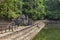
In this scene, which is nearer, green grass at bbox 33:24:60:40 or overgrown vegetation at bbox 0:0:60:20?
overgrown vegetation at bbox 0:0:60:20

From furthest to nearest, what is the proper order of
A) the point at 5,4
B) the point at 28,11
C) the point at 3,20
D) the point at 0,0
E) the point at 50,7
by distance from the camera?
the point at 50,7, the point at 28,11, the point at 3,20, the point at 5,4, the point at 0,0

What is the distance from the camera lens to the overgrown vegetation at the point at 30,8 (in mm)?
31783

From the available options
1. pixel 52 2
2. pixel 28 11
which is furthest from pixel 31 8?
pixel 52 2

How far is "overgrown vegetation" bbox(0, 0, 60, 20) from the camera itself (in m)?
31.8

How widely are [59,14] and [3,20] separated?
32386mm

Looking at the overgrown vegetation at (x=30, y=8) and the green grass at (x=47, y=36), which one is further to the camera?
the green grass at (x=47, y=36)

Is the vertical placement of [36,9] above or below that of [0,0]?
below

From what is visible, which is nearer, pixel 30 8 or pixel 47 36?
pixel 47 36

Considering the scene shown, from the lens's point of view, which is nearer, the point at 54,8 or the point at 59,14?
the point at 59,14

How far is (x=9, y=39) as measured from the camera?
2055cm

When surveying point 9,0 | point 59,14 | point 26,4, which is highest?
point 9,0

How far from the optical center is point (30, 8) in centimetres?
6688

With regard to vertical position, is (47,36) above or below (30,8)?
below

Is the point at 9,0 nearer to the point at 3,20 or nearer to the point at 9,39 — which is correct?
the point at 9,39
